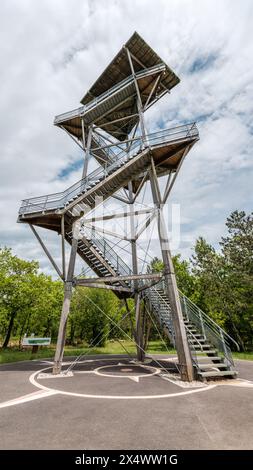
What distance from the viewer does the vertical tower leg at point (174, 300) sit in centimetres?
959

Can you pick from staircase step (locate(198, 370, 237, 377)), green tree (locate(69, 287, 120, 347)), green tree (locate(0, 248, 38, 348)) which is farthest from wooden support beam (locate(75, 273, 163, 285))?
green tree (locate(69, 287, 120, 347))

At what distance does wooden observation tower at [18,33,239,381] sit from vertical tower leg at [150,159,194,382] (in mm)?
35

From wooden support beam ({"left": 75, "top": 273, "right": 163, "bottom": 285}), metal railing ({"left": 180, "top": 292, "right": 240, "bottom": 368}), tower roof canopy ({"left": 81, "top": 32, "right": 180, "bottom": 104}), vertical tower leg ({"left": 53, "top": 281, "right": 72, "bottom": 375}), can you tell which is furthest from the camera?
tower roof canopy ({"left": 81, "top": 32, "right": 180, "bottom": 104})

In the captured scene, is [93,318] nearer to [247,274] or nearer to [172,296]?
[247,274]

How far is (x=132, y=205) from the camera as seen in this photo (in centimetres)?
1625

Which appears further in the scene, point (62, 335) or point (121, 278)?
point (121, 278)

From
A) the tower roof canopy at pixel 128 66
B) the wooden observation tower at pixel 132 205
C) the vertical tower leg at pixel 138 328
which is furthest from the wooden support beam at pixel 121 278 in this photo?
the tower roof canopy at pixel 128 66

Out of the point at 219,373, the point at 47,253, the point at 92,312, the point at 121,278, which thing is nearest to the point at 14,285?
the point at 92,312

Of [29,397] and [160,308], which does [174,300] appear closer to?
[160,308]

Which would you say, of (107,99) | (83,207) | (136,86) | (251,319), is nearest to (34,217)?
(83,207)

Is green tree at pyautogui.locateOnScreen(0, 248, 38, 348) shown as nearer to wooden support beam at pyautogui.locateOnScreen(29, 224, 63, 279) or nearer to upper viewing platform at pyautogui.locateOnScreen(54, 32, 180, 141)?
wooden support beam at pyautogui.locateOnScreen(29, 224, 63, 279)

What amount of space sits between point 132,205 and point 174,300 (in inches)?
306

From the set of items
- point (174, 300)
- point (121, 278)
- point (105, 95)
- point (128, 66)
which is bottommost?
point (174, 300)

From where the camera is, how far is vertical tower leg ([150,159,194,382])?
9590mm
